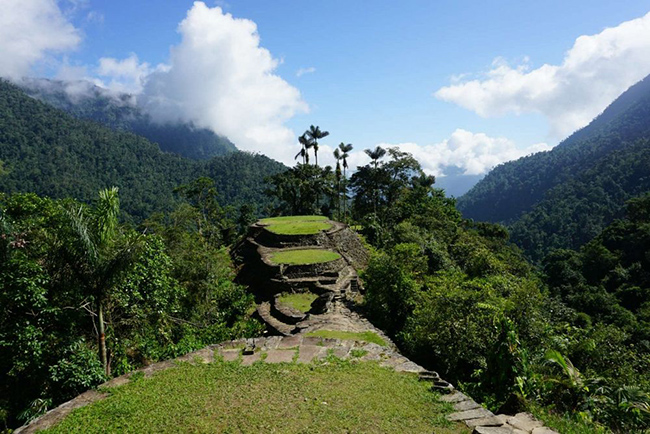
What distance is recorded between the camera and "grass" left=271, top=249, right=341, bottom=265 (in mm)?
19862

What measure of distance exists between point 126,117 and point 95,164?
104 m

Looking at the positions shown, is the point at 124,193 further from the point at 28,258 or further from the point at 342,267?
the point at 28,258

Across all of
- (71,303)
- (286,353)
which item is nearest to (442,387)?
(286,353)

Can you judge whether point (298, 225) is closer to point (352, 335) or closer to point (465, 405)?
point (352, 335)

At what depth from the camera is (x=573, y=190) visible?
76688 millimetres

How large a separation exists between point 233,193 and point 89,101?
478 ft

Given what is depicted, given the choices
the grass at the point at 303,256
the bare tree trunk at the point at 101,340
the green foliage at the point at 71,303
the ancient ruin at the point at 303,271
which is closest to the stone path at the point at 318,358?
the bare tree trunk at the point at 101,340

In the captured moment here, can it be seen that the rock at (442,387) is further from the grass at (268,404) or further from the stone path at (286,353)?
the stone path at (286,353)

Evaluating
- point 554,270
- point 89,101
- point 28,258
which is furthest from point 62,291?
point 89,101

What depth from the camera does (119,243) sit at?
283 inches

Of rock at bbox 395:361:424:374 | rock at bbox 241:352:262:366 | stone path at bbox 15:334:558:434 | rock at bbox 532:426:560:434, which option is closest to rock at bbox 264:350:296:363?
stone path at bbox 15:334:558:434

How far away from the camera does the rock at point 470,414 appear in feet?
18.1

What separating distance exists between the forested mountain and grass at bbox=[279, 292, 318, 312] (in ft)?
211

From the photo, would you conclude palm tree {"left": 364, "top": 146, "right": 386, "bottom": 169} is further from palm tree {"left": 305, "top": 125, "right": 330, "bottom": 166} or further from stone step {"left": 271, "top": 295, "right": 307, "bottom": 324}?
stone step {"left": 271, "top": 295, "right": 307, "bottom": 324}
